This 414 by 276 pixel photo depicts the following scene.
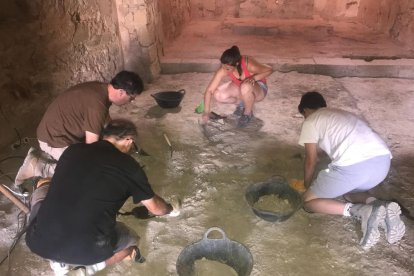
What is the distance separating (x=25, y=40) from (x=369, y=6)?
785cm

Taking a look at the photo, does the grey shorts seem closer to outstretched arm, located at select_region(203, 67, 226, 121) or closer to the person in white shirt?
the person in white shirt

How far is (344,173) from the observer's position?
8.55 feet

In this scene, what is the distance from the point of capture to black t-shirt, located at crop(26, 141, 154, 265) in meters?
1.86

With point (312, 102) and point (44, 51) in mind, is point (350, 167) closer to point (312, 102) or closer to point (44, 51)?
point (312, 102)

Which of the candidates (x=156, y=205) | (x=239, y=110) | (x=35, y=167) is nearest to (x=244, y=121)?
(x=239, y=110)

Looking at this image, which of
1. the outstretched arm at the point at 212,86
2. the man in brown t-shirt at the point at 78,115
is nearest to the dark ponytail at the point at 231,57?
the outstretched arm at the point at 212,86

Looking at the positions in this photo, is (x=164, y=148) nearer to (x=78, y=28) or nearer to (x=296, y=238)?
(x=296, y=238)

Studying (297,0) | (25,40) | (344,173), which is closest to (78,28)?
(25,40)

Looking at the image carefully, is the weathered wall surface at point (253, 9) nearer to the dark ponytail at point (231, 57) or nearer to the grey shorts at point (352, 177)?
the dark ponytail at point (231, 57)

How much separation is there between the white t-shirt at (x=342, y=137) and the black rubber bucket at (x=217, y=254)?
40.6 inches

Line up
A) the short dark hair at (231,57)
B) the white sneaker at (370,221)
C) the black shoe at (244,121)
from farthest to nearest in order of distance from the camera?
1. the black shoe at (244,121)
2. the short dark hair at (231,57)
3. the white sneaker at (370,221)

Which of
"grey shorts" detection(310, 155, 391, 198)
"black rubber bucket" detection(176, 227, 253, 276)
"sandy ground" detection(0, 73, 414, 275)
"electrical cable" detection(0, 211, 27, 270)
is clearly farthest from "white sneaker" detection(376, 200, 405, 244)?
"electrical cable" detection(0, 211, 27, 270)

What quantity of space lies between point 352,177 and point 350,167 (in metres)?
0.08

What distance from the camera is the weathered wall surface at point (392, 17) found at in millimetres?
6445
